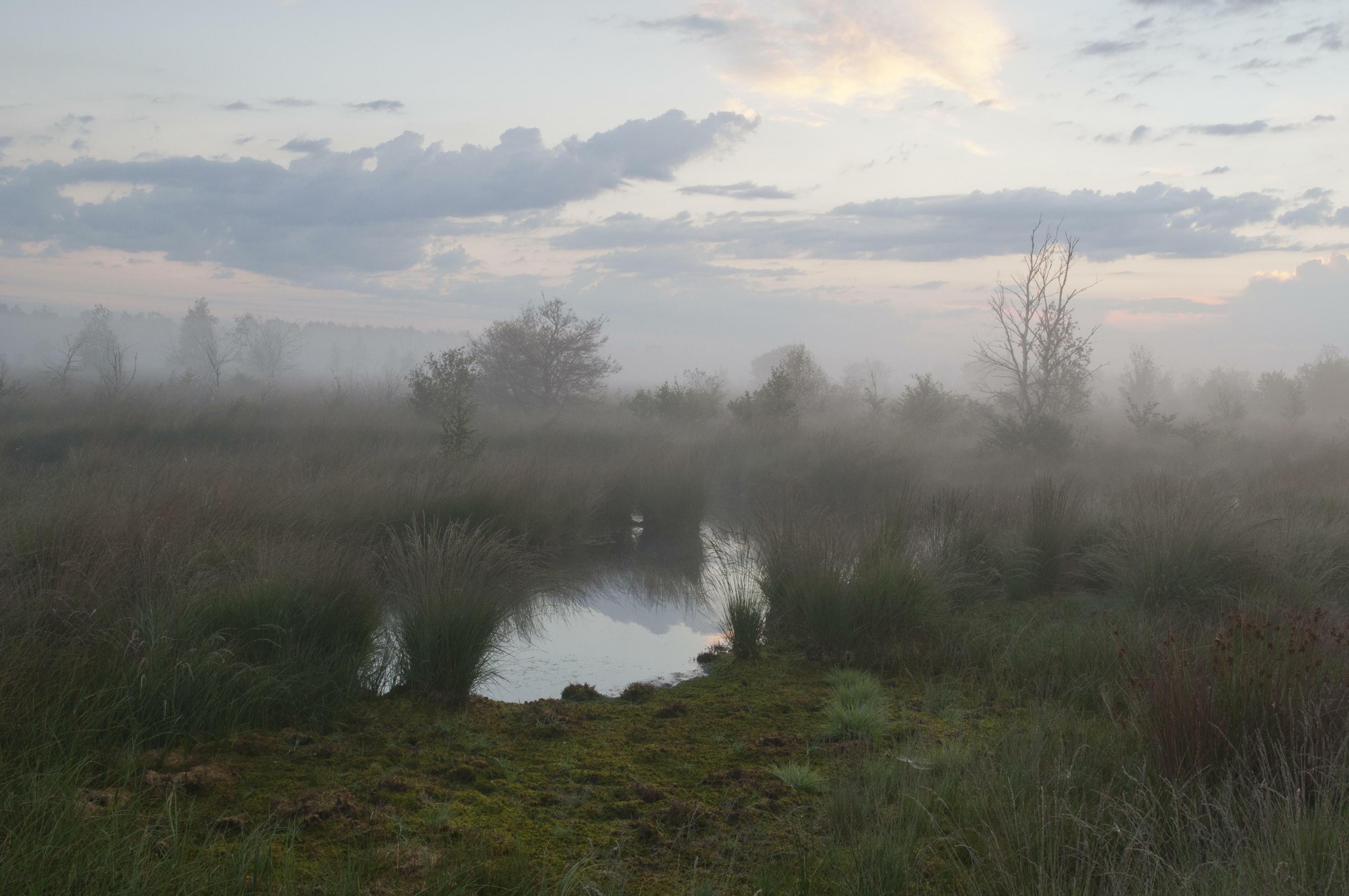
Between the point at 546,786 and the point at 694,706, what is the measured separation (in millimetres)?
1529

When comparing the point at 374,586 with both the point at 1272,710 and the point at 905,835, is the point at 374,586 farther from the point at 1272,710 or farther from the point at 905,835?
the point at 1272,710

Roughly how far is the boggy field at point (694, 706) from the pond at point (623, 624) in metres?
0.30

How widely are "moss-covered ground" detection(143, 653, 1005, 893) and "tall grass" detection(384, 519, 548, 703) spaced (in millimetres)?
200

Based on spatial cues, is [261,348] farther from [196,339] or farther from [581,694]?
[581,694]

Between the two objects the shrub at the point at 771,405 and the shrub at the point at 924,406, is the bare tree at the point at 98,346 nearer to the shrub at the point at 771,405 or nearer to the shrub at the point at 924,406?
the shrub at the point at 771,405

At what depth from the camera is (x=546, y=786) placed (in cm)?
379

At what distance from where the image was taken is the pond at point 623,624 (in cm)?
625

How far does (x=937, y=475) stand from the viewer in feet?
46.2

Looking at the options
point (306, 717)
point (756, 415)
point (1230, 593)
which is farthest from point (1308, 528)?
point (756, 415)

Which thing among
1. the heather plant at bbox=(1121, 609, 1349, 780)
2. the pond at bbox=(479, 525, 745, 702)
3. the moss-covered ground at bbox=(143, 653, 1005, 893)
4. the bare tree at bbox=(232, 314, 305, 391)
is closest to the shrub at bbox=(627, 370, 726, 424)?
the pond at bbox=(479, 525, 745, 702)

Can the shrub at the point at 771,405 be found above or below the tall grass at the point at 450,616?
below

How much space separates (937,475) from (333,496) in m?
A: 9.55

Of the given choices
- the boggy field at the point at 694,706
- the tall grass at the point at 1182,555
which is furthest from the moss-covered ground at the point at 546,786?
the tall grass at the point at 1182,555

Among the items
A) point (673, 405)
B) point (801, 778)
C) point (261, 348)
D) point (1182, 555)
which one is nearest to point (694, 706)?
point (801, 778)
